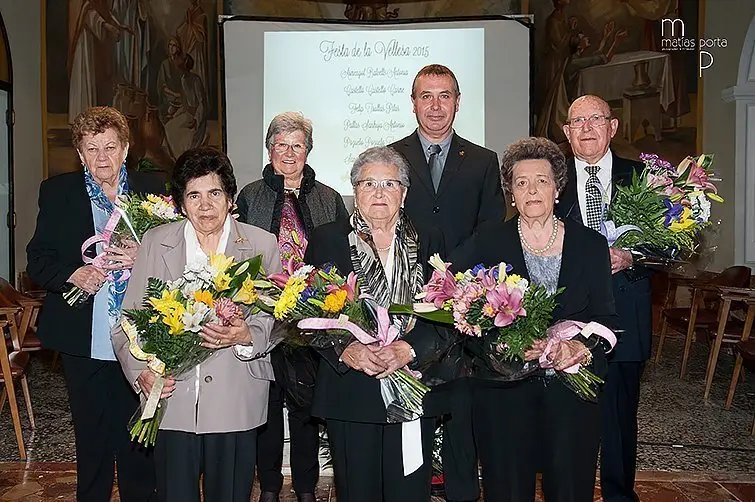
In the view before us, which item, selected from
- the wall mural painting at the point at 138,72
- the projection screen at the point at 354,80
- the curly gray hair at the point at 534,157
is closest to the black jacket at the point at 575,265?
the curly gray hair at the point at 534,157

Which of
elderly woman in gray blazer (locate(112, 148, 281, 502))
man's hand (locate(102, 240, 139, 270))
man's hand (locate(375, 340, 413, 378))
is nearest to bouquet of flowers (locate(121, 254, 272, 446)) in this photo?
elderly woman in gray blazer (locate(112, 148, 281, 502))

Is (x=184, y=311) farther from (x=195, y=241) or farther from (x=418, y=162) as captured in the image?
(x=418, y=162)

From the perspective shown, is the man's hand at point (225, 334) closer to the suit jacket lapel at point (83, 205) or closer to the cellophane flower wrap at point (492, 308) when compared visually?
the cellophane flower wrap at point (492, 308)

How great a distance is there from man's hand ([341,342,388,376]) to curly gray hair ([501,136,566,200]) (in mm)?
852

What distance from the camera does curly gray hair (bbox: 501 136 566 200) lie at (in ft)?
10.1

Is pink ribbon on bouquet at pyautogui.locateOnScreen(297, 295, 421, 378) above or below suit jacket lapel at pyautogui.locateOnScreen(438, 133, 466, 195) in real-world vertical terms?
below

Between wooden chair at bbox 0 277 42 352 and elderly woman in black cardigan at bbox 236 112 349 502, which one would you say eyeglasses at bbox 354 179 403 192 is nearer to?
elderly woman in black cardigan at bbox 236 112 349 502

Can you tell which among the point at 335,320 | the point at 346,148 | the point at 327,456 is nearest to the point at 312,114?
the point at 346,148

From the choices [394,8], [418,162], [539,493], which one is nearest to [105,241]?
[418,162]

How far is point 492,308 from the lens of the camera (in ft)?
8.41

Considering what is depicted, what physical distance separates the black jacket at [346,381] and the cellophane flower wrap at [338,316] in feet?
0.15

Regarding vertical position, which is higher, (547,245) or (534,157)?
(534,157)

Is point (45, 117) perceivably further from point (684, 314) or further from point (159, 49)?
point (684, 314)

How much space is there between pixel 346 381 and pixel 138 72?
9.46 metres
